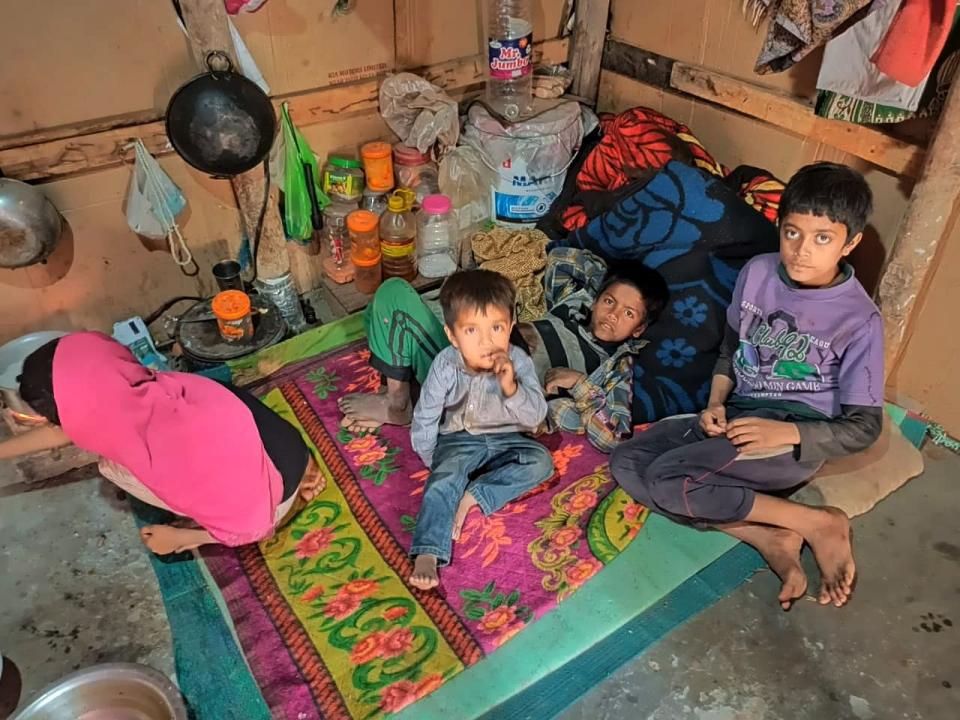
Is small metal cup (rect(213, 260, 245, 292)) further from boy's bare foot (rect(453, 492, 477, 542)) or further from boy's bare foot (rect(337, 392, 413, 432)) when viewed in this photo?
boy's bare foot (rect(453, 492, 477, 542))

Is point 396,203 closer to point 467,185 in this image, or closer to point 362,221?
point 362,221

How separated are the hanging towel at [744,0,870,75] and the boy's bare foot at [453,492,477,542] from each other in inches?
68.7

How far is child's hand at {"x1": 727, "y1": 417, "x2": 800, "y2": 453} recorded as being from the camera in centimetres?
203

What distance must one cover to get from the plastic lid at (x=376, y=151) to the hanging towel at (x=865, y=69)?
158 cm

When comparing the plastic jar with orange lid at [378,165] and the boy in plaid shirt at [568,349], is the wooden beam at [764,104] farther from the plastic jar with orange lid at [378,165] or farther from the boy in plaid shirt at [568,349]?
the plastic jar with orange lid at [378,165]

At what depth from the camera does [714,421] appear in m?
2.19

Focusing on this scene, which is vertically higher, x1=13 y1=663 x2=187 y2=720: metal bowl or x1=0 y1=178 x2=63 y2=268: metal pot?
x1=0 y1=178 x2=63 y2=268: metal pot

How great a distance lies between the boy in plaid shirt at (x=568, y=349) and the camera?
8.00 feet

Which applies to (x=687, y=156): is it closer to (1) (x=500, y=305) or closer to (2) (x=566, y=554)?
(1) (x=500, y=305)

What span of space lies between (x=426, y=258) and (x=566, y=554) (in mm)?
1495

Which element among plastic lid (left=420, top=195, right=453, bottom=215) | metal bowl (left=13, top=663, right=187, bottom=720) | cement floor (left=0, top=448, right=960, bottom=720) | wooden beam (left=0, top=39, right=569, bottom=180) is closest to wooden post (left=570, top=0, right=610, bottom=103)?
wooden beam (left=0, top=39, right=569, bottom=180)

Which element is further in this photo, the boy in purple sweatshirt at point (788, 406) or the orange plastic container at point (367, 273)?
the orange plastic container at point (367, 273)

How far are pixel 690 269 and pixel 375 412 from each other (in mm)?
1141

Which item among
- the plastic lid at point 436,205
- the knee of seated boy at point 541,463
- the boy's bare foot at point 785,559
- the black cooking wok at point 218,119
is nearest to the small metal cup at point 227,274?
the black cooking wok at point 218,119
